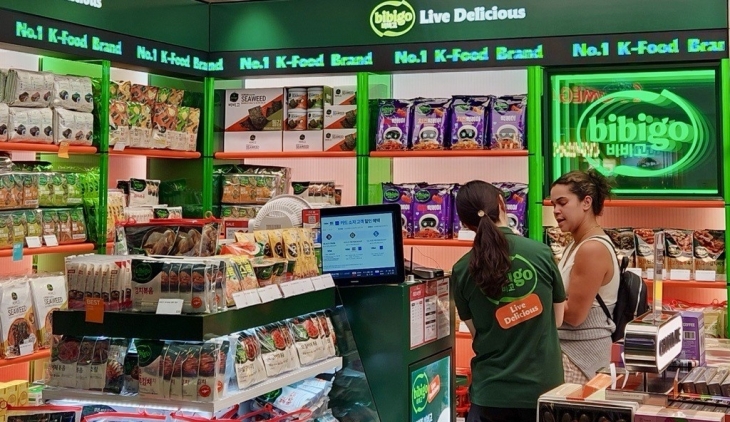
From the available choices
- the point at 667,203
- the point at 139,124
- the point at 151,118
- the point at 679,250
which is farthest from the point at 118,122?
the point at 679,250

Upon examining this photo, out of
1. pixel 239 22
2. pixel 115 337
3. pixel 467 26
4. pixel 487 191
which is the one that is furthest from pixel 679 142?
pixel 115 337

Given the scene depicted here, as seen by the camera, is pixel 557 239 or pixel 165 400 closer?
pixel 165 400

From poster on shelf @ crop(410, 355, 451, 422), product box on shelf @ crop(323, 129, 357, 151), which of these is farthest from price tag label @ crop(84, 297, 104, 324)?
product box on shelf @ crop(323, 129, 357, 151)

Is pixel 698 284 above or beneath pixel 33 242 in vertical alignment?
beneath

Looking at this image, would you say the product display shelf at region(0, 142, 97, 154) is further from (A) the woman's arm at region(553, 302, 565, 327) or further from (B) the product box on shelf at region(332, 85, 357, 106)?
(A) the woman's arm at region(553, 302, 565, 327)

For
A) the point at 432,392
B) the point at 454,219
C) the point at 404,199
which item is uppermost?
the point at 404,199

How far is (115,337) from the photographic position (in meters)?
2.69

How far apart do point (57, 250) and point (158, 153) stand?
106cm

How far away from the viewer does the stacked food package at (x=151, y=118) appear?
5.40 metres

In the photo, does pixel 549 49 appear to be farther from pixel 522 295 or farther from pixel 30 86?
pixel 30 86

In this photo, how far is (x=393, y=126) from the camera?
18.9 feet

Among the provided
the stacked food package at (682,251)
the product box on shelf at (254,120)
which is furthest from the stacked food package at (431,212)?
the product box on shelf at (254,120)

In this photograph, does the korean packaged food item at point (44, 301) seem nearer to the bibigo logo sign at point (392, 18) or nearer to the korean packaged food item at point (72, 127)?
the korean packaged food item at point (72, 127)

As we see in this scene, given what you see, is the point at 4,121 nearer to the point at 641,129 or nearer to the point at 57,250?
the point at 57,250
